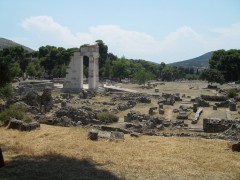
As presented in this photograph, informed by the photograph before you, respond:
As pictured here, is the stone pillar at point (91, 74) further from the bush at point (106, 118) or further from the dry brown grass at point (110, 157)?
the dry brown grass at point (110, 157)

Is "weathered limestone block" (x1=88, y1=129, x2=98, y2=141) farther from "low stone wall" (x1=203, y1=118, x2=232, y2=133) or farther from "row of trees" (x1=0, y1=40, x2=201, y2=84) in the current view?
"row of trees" (x1=0, y1=40, x2=201, y2=84)

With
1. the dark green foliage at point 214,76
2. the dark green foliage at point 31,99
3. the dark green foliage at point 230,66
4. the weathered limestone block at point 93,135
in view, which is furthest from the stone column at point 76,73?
the weathered limestone block at point 93,135

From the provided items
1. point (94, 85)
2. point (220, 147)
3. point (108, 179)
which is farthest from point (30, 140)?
point (94, 85)

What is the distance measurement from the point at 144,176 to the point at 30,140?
697cm

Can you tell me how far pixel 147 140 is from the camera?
16.0 m

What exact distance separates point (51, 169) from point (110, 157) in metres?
2.71

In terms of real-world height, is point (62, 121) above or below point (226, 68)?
below

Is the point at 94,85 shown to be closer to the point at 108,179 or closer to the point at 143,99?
the point at 143,99

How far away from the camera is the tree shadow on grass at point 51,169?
993 cm

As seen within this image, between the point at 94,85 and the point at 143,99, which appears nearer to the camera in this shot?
the point at 143,99

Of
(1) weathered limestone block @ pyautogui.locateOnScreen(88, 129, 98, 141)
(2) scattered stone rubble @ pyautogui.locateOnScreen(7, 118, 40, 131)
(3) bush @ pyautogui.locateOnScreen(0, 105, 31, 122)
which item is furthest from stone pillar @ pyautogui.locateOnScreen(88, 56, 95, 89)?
(1) weathered limestone block @ pyautogui.locateOnScreen(88, 129, 98, 141)

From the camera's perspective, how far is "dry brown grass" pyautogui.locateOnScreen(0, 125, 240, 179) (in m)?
10.5

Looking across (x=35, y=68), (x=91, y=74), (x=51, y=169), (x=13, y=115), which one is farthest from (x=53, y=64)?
(x=51, y=169)

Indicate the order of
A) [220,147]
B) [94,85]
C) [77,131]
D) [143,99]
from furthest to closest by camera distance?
1. [94,85]
2. [143,99]
3. [77,131]
4. [220,147]
